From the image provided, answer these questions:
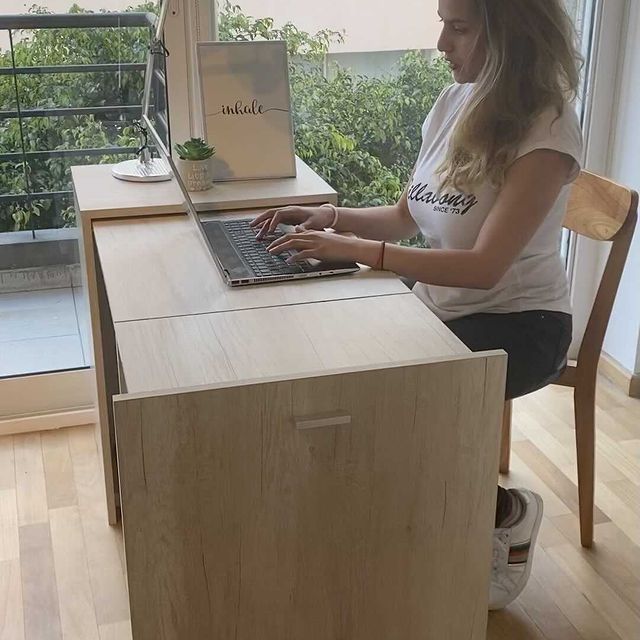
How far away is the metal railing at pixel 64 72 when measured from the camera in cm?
238

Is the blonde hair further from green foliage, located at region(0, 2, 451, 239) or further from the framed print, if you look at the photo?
green foliage, located at region(0, 2, 451, 239)

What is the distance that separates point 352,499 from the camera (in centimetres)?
137

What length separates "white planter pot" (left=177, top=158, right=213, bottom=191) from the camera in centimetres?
209

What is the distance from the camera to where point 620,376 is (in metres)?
2.85

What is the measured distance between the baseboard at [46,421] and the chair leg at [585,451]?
1319 millimetres

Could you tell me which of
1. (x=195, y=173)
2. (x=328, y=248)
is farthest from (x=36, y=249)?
(x=328, y=248)

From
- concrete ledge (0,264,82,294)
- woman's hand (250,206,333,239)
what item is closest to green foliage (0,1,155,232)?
concrete ledge (0,264,82,294)

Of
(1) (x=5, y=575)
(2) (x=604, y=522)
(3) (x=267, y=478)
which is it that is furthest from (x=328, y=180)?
(3) (x=267, y=478)

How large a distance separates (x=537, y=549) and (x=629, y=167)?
1.20m

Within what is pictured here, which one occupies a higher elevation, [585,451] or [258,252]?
[258,252]

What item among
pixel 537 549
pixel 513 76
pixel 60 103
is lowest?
pixel 537 549

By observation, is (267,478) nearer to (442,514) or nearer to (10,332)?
(442,514)

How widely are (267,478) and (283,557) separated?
0.44 ft

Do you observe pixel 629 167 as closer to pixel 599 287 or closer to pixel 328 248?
pixel 599 287
